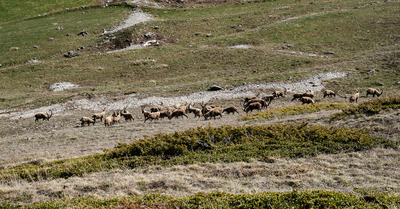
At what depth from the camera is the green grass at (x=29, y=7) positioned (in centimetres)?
7869

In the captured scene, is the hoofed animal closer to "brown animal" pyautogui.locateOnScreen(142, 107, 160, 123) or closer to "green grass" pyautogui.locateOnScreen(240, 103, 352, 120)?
"green grass" pyautogui.locateOnScreen(240, 103, 352, 120)

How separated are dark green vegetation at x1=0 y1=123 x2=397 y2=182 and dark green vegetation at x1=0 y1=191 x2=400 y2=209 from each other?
4402 millimetres

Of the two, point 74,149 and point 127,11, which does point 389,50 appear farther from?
point 127,11

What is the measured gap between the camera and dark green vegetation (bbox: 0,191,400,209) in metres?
9.27

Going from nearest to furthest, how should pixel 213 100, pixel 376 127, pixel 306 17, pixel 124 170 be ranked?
pixel 124 170 → pixel 376 127 → pixel 213 100 → pixel 306 17

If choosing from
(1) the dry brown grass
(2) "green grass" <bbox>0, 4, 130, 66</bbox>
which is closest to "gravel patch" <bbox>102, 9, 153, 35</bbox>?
(2) "green grass" <bbox>0, 4, 130, 66</bbox>

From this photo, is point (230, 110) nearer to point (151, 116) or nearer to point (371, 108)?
point (151, 116)

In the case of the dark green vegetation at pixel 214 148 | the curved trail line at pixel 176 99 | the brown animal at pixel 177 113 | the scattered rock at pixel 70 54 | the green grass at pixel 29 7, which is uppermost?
the green grass at pixel 29 7

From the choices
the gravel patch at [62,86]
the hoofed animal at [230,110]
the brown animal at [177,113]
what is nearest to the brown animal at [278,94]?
the hoofed animal at [230,110]

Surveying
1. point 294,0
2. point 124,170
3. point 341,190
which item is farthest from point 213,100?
point 294,0

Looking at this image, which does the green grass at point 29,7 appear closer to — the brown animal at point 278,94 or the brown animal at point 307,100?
the brown animal at point 278,94

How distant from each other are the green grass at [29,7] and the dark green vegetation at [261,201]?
83.2 metres

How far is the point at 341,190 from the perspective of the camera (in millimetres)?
10930

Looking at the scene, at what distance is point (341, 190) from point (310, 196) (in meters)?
2.07
